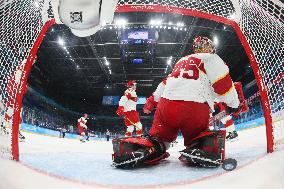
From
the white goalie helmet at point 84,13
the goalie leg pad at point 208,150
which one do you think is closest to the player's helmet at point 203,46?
the goalie leg pad at point 208,150

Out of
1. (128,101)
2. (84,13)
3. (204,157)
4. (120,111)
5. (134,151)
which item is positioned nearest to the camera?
(84,13)

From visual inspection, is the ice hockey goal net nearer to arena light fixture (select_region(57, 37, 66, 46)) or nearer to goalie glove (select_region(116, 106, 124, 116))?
goalie glove (select_region(116, 106, 124, 116))

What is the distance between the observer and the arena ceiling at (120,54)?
907cm

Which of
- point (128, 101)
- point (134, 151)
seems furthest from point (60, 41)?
point (134, 151)

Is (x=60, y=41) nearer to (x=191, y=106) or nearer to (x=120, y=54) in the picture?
(x=120, y=54)

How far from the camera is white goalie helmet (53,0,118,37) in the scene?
0.93m

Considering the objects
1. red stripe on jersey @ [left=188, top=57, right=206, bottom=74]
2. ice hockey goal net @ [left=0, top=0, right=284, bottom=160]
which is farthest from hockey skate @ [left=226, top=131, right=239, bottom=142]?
red stripe on jersey @ [left=188, top=57, right=206, bottom=74]

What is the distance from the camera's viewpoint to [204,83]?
6.54 ft

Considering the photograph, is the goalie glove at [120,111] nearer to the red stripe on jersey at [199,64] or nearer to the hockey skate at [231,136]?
the hockey skate at [231,136]

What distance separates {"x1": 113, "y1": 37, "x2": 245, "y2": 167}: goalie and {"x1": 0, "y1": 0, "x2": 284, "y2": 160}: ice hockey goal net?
0.22 metres

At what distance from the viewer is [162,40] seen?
10.2m

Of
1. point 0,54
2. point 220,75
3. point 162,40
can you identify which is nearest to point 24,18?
point 0,54

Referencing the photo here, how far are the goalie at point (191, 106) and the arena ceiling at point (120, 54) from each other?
4481 millimetres

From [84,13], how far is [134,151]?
3.69ft
